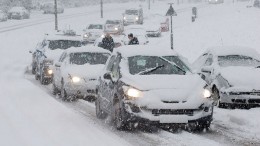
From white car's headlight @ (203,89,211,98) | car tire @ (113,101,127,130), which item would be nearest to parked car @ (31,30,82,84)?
car tire @ (113,101,127,130)

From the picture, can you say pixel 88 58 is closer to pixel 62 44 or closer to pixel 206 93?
pixel 62 44

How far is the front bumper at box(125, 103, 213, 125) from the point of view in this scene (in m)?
10.2

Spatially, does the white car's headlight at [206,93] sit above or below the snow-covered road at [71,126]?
above

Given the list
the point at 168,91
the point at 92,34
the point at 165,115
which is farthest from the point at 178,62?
the point at 92,34

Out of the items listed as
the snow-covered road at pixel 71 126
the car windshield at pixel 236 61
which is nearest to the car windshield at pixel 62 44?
the snow-covered road at pixel 71 126

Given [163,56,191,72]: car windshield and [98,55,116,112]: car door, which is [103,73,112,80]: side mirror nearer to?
[98,55,116,112]: car door

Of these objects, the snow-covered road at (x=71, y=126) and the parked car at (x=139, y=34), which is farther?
the parked car at (x=139, y=34)

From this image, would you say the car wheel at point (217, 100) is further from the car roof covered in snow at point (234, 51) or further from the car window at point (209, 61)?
the car roof covered in snow at point (234, 51)

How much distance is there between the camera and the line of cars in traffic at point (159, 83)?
10.3 metres

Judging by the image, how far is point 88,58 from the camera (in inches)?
687

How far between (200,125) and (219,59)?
529 cm

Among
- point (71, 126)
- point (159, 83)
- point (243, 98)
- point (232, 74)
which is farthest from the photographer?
point (232, 74)

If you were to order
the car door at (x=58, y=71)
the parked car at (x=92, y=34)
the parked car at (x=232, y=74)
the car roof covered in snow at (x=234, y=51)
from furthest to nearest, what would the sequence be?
the parked car at (x=92, y=34)
the car door at (x=58, y=71)
the car roof covered in snow at (x=234, y=51)
the parked car at (x=232, y=74)

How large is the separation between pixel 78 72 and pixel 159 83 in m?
5.97
